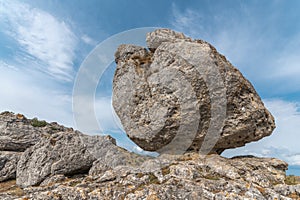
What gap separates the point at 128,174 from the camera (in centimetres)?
1210

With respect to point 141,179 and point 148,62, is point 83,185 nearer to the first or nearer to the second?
point 141,179

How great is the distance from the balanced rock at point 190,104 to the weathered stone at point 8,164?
11.9 metres

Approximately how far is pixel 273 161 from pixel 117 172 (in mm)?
10195

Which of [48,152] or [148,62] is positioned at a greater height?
[148,62]

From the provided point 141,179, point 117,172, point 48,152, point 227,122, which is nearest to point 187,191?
point 141,179

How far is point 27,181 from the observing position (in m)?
17.6

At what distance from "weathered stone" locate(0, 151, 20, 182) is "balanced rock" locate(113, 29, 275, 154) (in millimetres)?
11874

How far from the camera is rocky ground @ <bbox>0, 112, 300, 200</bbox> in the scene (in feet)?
33.3

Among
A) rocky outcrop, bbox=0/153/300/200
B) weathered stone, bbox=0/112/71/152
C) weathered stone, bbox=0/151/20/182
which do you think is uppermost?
weathered stone, bbox=0/112/71/152

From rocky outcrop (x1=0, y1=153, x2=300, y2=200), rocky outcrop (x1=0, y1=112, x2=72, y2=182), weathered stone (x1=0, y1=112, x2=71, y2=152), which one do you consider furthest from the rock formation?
weathered stone (x1=0, y1=112, x2=71, y2=152)

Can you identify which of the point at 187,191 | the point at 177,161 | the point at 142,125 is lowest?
the point at 187,191

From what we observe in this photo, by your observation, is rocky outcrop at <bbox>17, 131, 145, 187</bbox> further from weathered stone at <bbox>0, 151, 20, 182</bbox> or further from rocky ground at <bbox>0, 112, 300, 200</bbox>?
weathered stone at <bbox>0, 151, 20, 182</bbox>

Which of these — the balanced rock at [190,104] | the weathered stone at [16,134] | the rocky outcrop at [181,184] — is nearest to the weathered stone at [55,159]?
the balanced rock at [190,104]

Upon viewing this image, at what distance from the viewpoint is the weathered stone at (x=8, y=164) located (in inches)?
803
